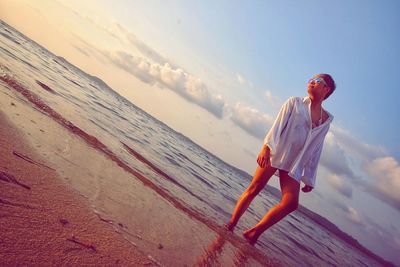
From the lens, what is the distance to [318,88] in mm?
4277

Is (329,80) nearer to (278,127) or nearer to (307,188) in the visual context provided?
(278,127)

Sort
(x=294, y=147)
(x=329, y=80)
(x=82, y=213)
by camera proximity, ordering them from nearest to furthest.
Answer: (x=82, y=213) < (x=294, y=147) < (x=329, y=80)

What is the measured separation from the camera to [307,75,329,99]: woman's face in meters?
4.28

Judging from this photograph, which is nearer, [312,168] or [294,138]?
[294,138]

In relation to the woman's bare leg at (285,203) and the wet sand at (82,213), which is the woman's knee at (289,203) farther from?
the wet sand at (82,213)

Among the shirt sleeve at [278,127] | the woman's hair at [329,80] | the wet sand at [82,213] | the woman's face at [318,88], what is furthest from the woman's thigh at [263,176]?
the woman's hair at [329,80]

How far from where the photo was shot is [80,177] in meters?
3.29

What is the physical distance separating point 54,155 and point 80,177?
0.55 meters

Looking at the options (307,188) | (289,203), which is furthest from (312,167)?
(289,203)

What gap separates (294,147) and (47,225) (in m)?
3.31

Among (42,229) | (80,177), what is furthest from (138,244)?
(80,177)

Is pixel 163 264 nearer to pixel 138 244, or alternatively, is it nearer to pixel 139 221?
pixel 138 244

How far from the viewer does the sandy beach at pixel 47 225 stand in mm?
1571

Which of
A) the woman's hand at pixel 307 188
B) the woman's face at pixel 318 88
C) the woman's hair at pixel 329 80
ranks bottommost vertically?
the woman's hand at pixel 307 188
